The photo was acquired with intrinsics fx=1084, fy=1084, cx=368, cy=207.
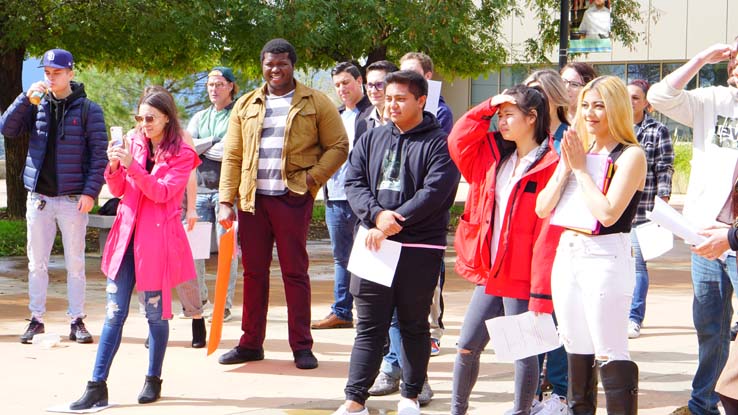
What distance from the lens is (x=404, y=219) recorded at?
5.75 meters

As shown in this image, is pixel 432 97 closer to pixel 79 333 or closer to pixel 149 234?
pixel 149 234

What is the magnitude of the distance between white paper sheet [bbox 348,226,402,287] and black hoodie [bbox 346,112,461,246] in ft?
0.39

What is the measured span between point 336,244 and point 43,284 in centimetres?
226

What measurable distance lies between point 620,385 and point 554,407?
943 mm

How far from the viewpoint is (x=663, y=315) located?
9.88 m

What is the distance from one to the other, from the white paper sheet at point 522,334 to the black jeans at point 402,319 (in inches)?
30.1

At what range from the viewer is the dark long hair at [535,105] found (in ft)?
17.8

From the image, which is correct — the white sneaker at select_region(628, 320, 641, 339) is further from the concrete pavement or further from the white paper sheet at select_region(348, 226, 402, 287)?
the white paper sheet at select_region(348, 226, 402, 287)

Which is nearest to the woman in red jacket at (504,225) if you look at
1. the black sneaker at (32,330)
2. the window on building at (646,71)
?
the black sneaker at (32,330)

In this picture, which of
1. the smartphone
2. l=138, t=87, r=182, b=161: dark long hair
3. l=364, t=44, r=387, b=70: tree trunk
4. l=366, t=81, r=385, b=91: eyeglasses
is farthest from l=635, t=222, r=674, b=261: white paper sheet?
l=364, t=44, r=387, b=70: tree trunk

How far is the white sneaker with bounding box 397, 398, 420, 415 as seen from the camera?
5.86 metres

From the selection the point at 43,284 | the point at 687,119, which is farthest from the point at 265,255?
the point at 687,119

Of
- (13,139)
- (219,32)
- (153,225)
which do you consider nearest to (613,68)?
(219,32)

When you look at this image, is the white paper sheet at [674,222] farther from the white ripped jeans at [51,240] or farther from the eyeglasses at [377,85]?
the white ripped jeans at [51,240]
